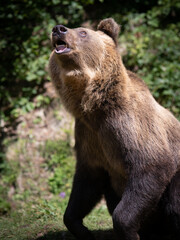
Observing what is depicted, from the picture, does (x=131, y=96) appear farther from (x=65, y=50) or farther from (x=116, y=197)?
A: (x=116, y=197)

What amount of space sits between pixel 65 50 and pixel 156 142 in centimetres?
141

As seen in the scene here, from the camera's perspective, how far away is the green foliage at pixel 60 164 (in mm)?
7242

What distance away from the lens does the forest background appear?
7.47m

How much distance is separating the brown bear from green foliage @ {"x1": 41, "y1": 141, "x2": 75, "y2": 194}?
116 inches

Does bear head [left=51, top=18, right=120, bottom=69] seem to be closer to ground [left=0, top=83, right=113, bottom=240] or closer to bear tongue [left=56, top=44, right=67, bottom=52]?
bear tongue [left=56, top=44, right=67, bottom=52]

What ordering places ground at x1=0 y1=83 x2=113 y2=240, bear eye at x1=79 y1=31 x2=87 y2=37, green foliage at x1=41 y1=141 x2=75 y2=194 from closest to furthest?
bear eye at x1=79 y1=31 x2=87 y2=37
ground at x1=0 y1=83 x2=113 y2=240
green foliage at x1=41 y1=141 x2=75 y2=194

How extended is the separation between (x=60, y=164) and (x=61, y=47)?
13.3 ft

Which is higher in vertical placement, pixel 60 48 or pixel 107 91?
pixel 60 48

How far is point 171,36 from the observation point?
827 centimetres

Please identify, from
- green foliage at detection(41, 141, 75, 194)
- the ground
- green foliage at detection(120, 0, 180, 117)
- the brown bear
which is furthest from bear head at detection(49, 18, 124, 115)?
green foliage at detection(120, 0, 180, 117)

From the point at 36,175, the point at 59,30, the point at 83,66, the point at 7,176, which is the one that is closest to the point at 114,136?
the point at 83,66

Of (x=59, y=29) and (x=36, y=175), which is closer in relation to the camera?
(x=59, y=29)

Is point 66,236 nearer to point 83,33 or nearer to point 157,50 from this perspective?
point 83,33

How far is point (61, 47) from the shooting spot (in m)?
3.92
